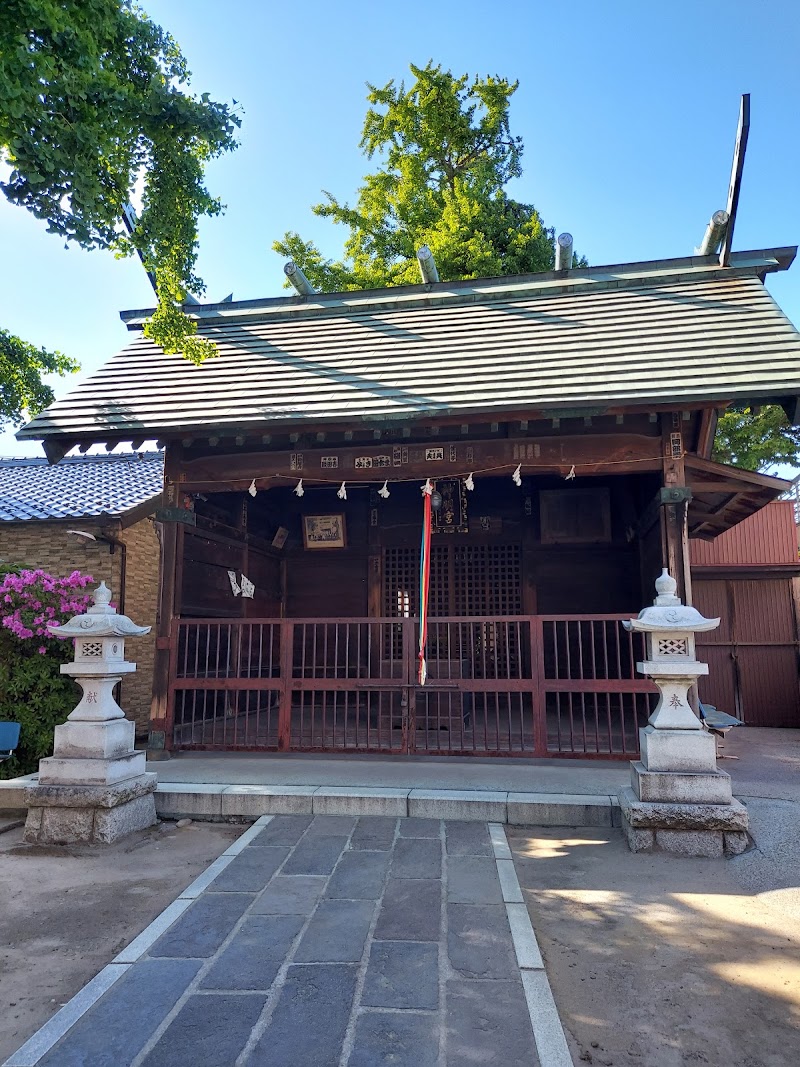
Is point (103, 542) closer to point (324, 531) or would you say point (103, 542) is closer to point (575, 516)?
point (324, 531)

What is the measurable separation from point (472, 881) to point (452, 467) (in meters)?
4.68

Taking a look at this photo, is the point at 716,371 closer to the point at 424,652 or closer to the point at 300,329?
the point at 424,652

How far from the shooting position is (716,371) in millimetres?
6965

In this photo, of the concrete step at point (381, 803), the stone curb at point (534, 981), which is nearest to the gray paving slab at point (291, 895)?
the stone curb at point (534, 981)

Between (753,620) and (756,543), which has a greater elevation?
(756,543)

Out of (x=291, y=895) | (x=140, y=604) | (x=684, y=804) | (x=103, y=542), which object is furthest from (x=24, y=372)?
(x=684, y=804)

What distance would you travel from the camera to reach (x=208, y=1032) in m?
2.62

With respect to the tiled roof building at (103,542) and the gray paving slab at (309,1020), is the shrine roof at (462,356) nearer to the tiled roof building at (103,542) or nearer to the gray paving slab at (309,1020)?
the tiled roof building at (103,542)

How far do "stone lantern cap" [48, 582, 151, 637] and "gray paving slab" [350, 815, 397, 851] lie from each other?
2.48 m

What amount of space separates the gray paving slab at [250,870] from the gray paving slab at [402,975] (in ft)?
3.93

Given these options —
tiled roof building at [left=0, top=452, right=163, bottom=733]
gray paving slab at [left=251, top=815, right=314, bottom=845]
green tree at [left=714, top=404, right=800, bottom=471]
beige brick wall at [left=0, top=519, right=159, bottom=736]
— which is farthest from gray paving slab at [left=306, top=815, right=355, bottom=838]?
green tree at [left=714, top=404, right=800, bottom=471]

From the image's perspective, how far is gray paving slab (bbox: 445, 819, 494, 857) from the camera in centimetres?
477

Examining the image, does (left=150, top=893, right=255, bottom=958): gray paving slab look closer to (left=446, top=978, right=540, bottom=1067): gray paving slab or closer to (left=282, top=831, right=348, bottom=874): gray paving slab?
(left=282, top=831, right=348, bottom=874): gray paving slab

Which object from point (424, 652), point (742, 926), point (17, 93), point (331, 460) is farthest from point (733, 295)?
point (17, 93)
